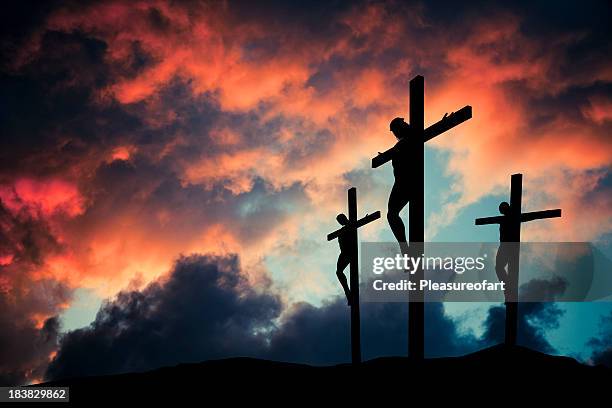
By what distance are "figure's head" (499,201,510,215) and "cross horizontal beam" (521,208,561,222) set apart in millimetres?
437

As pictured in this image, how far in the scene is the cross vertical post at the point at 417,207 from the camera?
25.5 feet

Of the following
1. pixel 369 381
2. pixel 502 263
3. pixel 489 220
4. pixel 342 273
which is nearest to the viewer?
pixel 369 381

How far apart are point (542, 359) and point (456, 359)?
2.00m

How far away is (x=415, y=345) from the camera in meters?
7.75

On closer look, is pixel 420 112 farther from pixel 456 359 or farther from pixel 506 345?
pixel 506 345

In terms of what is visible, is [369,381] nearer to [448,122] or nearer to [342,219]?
[448,122]

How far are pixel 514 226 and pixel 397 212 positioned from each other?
6.15m

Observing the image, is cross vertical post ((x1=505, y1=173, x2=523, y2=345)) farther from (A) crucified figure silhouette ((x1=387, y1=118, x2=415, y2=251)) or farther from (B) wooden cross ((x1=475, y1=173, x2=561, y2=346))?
(A) crucified figure silhouette ((x1=387, y1=118, x2=415, y2=251))

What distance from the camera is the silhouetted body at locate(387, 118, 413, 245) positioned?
324 inches

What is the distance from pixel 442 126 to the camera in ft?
26.5

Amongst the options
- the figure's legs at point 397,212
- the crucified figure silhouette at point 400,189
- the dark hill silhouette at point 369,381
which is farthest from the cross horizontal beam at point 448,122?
the dark hill silhouette at point 369,381

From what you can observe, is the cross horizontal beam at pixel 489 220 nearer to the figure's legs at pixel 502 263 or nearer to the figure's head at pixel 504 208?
the figure's head at pixel 504 208

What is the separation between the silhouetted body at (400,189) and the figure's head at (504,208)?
595cm

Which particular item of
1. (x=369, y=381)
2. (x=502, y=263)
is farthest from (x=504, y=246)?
(x=369, y=381)
